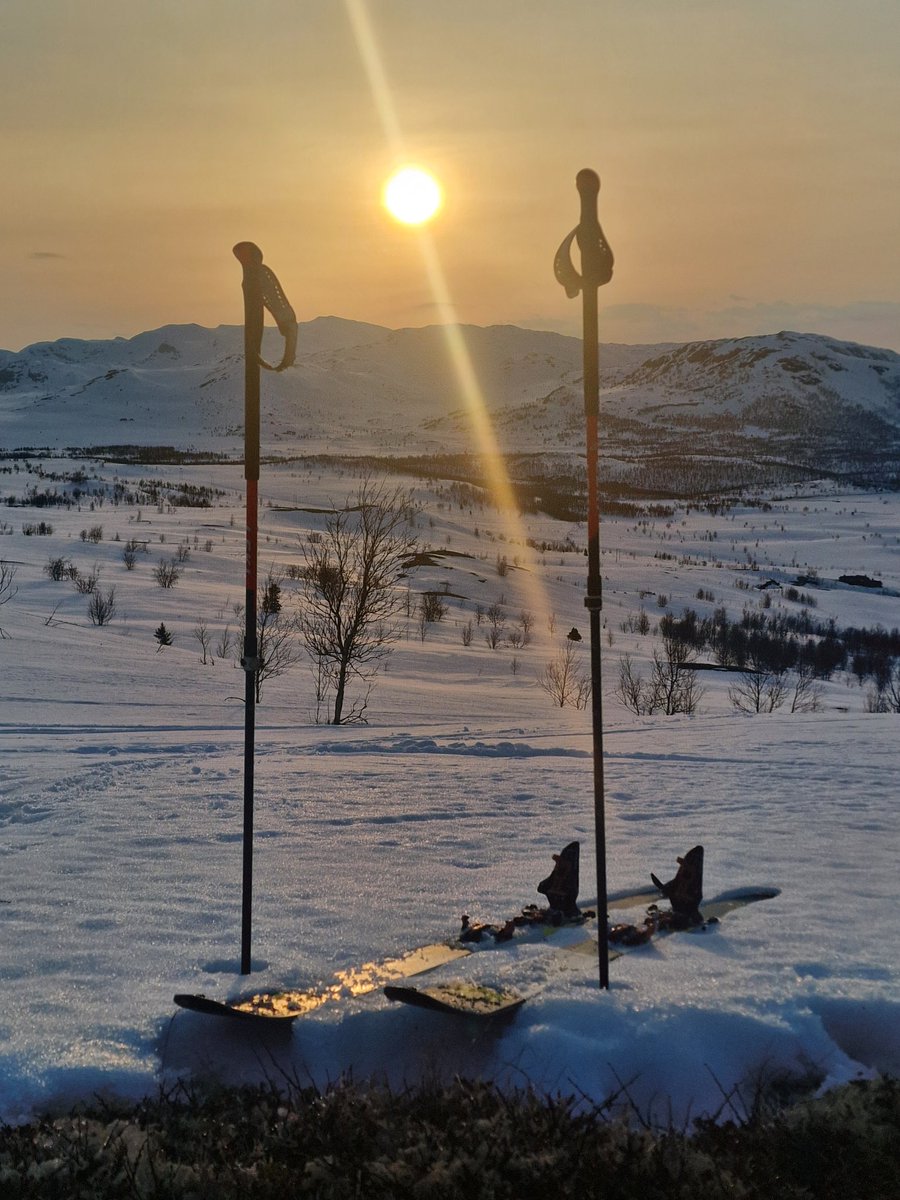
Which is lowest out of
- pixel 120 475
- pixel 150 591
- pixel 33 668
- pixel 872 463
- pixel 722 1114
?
pixel 722 1114

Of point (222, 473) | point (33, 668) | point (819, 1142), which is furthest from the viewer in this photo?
point (222, 473)

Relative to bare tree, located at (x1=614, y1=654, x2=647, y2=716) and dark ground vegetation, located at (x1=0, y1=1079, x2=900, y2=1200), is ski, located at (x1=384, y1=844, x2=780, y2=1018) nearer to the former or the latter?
dark ground vegetation, located at (x1=0, y1=1079, x2=900, y2=1200)

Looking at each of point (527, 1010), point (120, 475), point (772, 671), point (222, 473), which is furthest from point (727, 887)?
point (222, 473)

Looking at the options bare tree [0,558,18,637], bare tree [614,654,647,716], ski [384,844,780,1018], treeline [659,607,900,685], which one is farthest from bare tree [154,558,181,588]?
ski [384,844,780,1018]

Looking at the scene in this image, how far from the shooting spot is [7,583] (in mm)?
19750

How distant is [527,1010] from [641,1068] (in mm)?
442

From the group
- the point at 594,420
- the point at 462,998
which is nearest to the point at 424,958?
the point at 462,998

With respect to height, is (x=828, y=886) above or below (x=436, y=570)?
below

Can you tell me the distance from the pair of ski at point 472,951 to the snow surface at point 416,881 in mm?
87

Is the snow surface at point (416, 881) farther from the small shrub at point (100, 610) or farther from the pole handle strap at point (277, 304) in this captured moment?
the small shrub at point (100, 610)

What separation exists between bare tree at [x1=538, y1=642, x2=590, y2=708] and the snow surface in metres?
2.25

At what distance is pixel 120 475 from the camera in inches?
2136

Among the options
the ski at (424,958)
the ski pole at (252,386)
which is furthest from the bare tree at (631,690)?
the ski pole at (252,386)

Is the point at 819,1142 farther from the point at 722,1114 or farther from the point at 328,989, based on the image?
the point at 328,989
